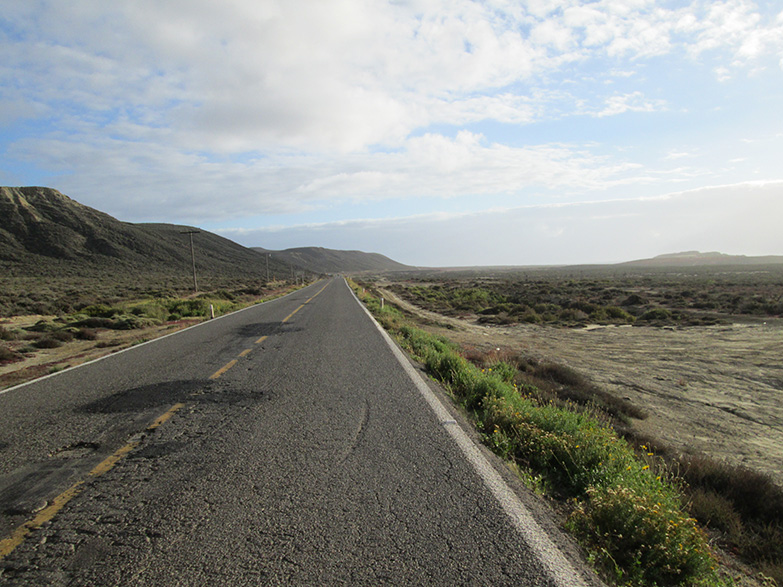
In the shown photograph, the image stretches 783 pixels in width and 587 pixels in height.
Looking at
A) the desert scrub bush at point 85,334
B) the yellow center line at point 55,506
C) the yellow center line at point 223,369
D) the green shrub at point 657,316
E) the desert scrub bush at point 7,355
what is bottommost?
the green shrub at point 657,316

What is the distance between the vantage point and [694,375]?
431 inches

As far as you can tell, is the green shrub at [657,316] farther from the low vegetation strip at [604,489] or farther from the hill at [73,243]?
the hill at [73,243]

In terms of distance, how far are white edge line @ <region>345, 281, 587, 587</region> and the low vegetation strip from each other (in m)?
0.28

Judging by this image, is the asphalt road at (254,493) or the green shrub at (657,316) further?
the green shrub at (657,316)

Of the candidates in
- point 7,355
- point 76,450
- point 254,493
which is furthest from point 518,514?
point 7,355

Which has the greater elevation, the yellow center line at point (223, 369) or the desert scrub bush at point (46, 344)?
the yellow center line at point (223, 369)

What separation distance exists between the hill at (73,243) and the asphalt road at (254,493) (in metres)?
69.7

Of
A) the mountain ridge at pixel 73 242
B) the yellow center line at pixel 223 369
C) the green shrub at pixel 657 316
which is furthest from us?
the mountain ridge at pixel 73 242

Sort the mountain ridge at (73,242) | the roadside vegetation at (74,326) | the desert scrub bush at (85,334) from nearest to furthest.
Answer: the roadside vegetation at (74,326) < the desert scrub bush at (85,334) < the mountain ridge at (73,242)

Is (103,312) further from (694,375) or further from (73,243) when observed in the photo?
(73,243)

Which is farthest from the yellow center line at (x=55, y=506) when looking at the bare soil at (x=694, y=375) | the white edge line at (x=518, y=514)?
the bare soil at (x=694, y=375)

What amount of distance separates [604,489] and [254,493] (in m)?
2.89

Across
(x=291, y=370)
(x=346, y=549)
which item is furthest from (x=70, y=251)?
(x=346, y=549)

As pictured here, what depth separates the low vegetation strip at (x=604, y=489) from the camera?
8.45 ft
